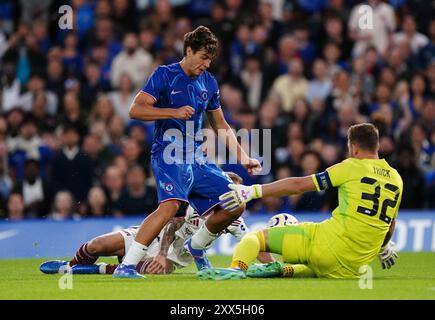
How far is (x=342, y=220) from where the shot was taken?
401 inches

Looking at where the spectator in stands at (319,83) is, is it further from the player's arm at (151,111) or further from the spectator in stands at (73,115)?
the player's arm at (151,111)

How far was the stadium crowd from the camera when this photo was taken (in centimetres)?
1695

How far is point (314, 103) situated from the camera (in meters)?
18.5

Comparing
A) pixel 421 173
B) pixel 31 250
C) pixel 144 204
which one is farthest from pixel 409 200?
pixel 31 250

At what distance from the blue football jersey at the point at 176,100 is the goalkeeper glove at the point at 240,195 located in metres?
0.93

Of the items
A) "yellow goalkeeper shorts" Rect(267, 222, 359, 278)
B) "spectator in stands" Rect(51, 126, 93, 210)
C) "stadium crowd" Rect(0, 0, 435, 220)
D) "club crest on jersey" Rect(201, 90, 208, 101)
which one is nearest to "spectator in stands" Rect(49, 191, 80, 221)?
"stadium crowd" Rect(0, 0, 435, 220)

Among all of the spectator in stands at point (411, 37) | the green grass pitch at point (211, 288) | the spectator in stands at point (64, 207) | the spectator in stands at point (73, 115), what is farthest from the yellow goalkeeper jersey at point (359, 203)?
the spectator in stands at point (411, 37)

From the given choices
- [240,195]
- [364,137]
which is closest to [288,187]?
[240,195]

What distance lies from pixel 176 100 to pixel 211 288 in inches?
88.5

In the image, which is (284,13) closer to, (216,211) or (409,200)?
(409,200)

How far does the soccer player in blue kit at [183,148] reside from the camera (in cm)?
1043

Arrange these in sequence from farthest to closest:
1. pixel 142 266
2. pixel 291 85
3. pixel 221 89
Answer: pixel 291 85
pixel 221 89
pixel 142 266

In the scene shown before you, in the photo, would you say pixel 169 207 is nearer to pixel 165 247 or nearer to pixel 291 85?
pixel 165 247

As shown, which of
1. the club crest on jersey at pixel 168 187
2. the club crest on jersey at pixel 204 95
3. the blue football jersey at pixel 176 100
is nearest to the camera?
the club crest on jersey at pixel 168 187
